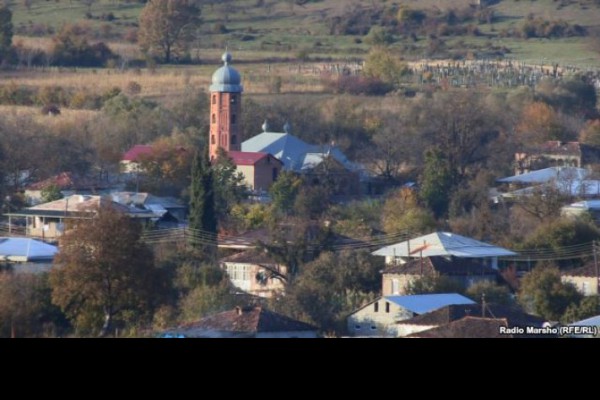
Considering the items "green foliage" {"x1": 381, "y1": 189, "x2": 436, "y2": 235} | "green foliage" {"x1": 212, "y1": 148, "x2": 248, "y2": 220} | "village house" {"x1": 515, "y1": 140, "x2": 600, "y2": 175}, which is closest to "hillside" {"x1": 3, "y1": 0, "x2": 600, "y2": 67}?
"village house" {"x1": 515, "y1": 140, "x2": 600, "y2": 175}

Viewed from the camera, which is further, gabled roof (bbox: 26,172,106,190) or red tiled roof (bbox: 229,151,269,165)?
red tiled roof (bbox: 229,151,269,165)

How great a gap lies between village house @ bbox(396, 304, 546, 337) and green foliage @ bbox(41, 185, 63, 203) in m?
8.91

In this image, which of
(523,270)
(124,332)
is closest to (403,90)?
(523,270)

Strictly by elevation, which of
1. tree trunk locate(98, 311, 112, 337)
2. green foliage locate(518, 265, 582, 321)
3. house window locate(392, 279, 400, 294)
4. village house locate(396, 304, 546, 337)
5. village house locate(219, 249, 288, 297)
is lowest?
village house locate(219, 249, 288, 297)

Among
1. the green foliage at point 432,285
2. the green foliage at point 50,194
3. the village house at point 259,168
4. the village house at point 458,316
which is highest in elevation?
the village house at point 458,316

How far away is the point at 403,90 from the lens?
3042cm

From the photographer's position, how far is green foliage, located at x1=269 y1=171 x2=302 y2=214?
19.7 meters

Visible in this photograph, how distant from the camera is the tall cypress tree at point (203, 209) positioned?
654 inches

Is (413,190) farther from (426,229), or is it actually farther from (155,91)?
(155,91)

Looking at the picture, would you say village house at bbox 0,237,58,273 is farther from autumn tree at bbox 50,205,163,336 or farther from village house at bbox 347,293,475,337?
village house at bbox 347,293,475,337

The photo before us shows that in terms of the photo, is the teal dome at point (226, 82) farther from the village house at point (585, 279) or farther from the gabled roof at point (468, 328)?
the gabled roof at point (468, 328)

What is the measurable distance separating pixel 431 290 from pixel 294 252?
6.83 ft

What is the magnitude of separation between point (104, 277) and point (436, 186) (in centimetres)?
892

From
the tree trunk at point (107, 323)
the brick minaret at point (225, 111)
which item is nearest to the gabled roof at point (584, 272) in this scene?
the tree trunk at point (107, 323)
